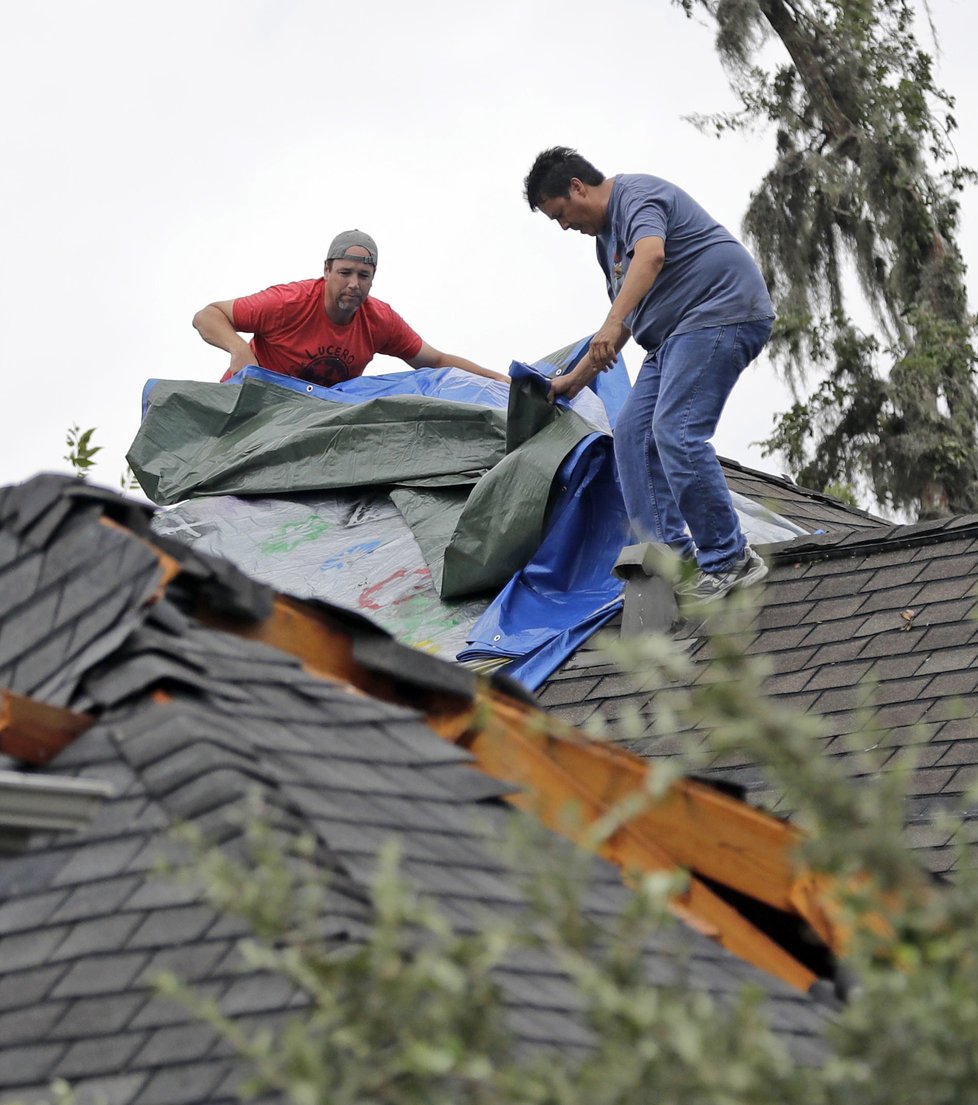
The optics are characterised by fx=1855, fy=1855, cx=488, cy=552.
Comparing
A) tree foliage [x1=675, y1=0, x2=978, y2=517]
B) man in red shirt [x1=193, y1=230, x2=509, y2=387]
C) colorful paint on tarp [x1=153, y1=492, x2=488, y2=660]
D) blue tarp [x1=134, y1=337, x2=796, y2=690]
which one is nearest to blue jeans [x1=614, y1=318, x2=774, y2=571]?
blue tarp [x1=134, y1=337, x2=796, y2=690]

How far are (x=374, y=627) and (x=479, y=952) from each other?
5.84 ft

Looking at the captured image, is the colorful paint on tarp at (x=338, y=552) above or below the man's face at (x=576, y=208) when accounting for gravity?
below

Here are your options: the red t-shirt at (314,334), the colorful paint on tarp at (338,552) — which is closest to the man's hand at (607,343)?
the colorful paint on tarp at (338,552)

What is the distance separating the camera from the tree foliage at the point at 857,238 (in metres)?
17.3

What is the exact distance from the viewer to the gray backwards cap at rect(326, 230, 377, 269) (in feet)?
28.0

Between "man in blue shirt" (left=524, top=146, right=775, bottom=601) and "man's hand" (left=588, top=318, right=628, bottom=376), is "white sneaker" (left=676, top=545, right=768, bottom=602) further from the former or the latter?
"man's hand" (left=588, top=318, right=628, bottom=376)

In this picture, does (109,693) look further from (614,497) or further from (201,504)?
(201,504)

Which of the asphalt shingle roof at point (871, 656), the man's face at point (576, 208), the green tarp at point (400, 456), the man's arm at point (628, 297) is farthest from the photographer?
the green tarp at point (400, 456)

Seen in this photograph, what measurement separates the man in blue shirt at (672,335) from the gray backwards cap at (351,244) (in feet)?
6.91

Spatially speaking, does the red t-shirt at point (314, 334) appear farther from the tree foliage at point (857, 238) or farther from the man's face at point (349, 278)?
the tree foliage at point (857, 238)

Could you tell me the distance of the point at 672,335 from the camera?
648cm

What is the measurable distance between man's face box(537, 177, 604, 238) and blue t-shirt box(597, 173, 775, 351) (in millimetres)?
60

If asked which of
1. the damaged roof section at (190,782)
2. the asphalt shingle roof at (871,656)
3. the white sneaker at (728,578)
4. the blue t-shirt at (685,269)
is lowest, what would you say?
the asphalt shingle roof at (871,656)

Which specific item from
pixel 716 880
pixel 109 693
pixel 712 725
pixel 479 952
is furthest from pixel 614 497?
pixel 479 952
